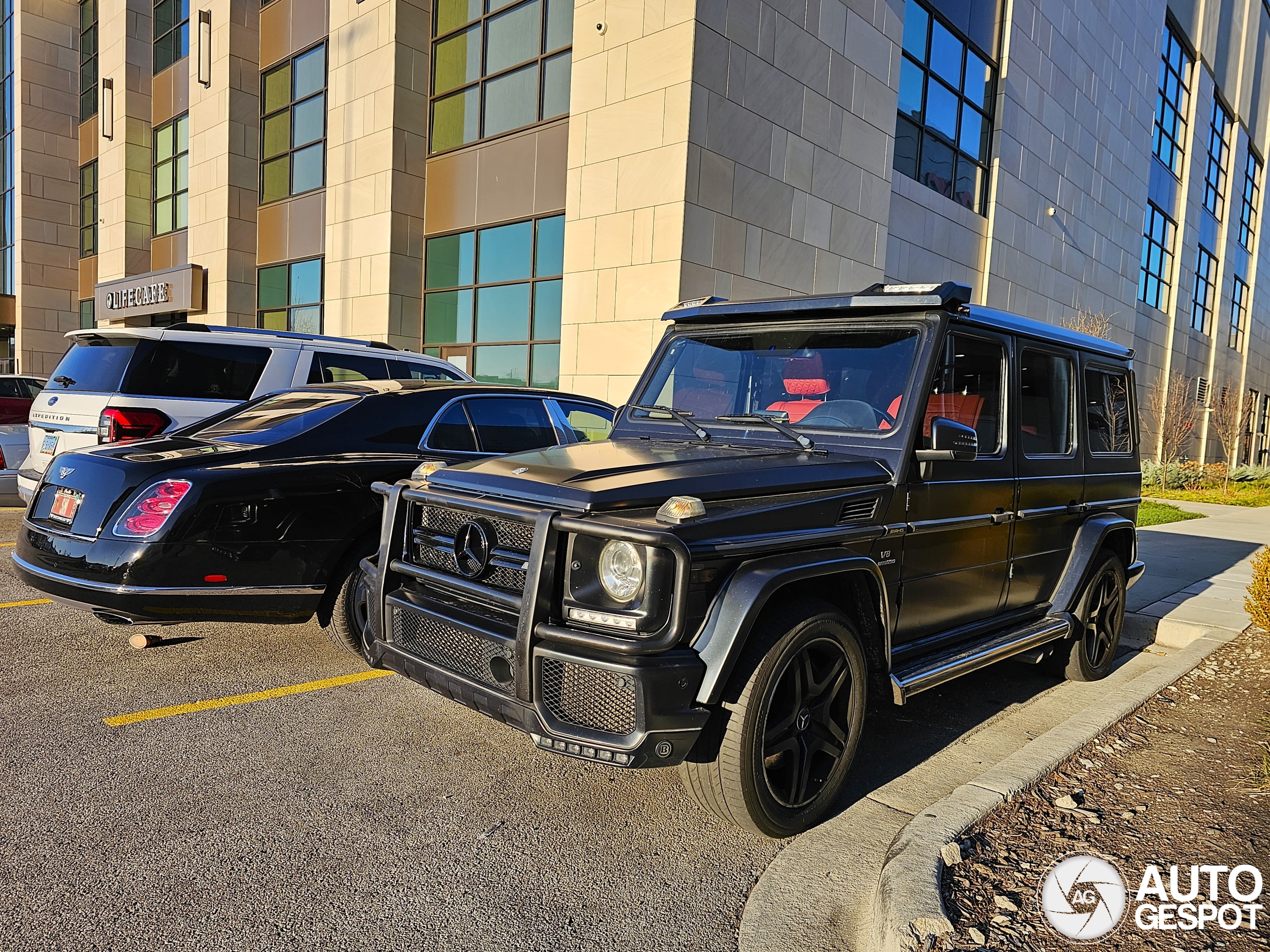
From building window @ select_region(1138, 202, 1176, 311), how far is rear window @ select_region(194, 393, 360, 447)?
29523mm

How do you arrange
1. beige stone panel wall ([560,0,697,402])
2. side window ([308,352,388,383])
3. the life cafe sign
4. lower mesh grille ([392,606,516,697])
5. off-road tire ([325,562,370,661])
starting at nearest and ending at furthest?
lower mesh grille ([392,606,516,697]) → off-road tire ([325,562,370,661]) → side window ([308,352,388,383]) → beige stone panel wall ([560,0,697,402]) → the life cafe sign

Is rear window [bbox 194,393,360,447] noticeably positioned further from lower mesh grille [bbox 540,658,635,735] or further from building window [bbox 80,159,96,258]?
building window [bbox 80,159,96,258]

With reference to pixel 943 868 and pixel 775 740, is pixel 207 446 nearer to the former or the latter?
pixel 775 740

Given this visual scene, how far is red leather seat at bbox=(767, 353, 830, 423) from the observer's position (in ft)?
13.3

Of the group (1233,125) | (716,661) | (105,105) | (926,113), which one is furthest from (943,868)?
(1233,125)

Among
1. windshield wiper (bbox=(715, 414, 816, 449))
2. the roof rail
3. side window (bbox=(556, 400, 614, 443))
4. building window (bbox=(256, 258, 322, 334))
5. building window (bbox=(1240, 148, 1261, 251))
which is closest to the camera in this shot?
windshield wiper (bbox=(715, 414, 816, 449))

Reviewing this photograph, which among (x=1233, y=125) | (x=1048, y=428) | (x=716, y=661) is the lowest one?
(x=716, y=661)

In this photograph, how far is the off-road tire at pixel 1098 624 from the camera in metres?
5.09

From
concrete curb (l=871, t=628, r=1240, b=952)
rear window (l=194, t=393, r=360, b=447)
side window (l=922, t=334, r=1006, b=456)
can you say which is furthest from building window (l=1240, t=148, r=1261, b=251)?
rear window (l=194, t=393, r=360, b=447)

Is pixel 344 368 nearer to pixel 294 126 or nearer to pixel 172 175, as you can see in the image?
pixel 294 126

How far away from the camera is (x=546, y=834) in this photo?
3.24m

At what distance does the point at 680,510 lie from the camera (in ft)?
9.53

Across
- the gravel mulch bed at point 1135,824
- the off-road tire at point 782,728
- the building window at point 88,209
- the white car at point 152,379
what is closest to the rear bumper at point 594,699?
the off-road tire at point 782,728

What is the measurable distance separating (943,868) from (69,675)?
4.49m
